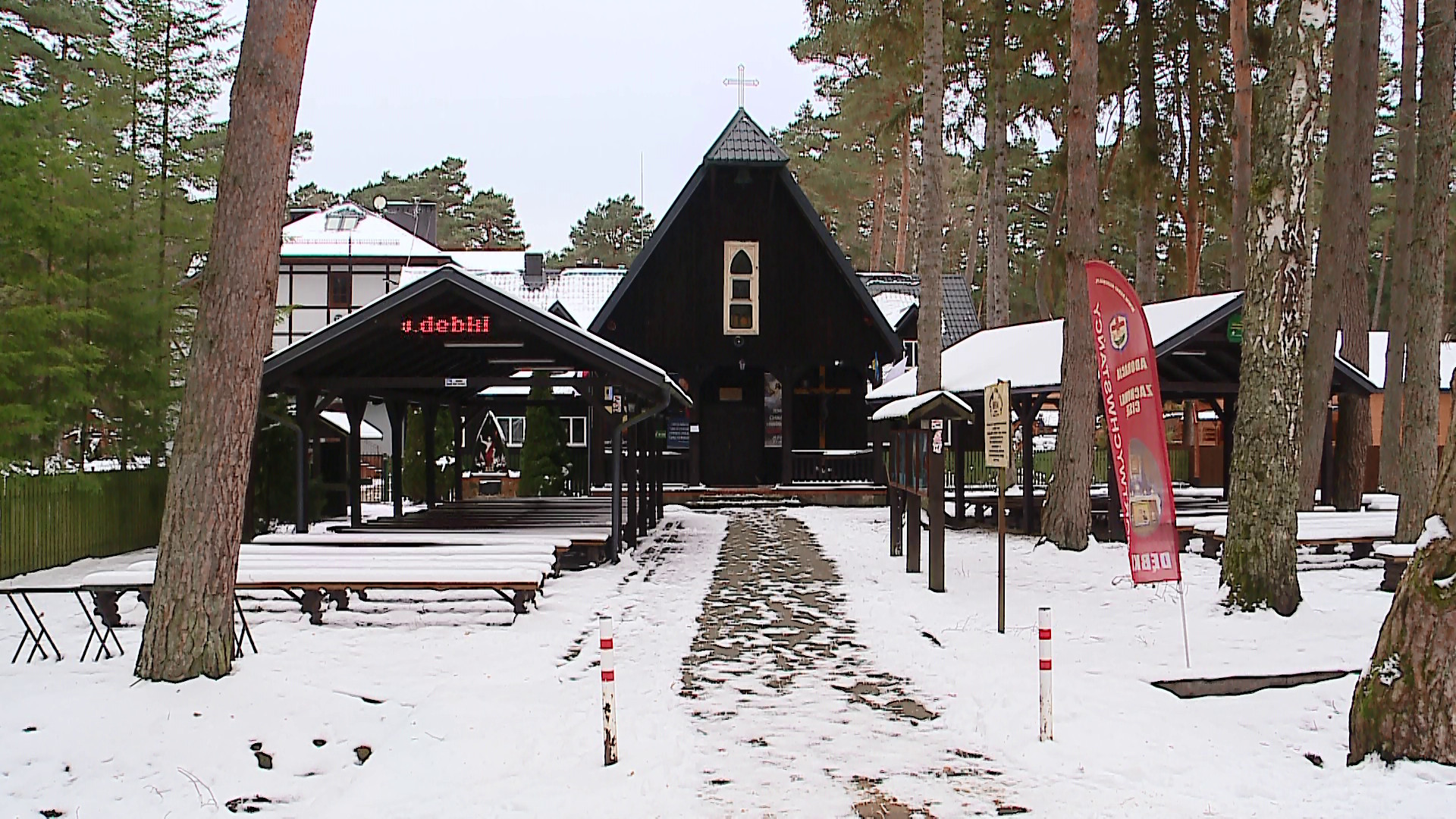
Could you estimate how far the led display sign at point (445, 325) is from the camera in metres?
13.4

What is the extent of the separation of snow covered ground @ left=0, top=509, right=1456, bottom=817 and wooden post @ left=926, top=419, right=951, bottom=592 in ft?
2.21

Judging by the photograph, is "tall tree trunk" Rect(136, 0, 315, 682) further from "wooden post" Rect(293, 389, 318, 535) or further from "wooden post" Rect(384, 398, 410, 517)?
"wooden post" Rect(384, 398, 410, 517)

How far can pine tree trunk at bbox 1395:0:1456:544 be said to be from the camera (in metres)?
13.9

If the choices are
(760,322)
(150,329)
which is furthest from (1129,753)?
(760,322)

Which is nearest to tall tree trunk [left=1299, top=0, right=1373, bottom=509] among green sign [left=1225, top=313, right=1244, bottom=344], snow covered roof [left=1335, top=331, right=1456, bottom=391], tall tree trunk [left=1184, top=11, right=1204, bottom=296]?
green sign [left=1225, top=313, right=1244, bottom=344]

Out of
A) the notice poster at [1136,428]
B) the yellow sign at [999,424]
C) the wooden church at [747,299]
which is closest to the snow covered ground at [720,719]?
the notice poster at [1136,428]

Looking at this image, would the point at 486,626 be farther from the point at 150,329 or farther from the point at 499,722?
the point at 150,329

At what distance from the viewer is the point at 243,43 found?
7.66 m

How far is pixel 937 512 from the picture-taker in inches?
481

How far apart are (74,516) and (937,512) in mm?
11645

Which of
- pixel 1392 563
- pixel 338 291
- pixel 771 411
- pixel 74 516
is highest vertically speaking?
pixel 338 291

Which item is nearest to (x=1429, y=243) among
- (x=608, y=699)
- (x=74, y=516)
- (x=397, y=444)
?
(x=608, y=699)

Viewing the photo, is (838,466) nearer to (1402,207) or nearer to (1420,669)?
(1402,207)

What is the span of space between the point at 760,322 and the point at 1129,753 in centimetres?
2223
